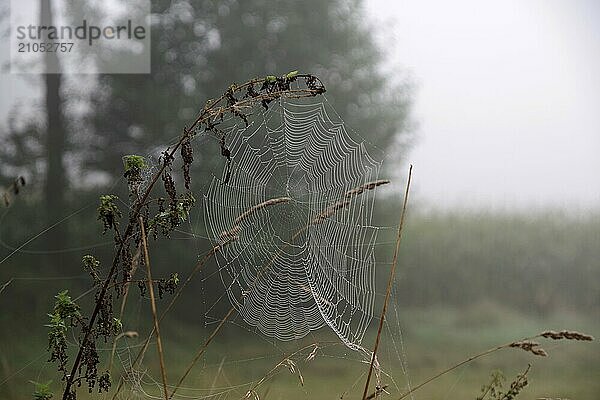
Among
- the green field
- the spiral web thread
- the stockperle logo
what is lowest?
the green field

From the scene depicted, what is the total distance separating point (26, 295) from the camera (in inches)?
84.7

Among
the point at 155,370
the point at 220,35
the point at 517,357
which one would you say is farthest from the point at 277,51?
the point at 517,357

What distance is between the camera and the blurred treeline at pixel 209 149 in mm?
2150

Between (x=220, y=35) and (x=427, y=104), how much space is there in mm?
567

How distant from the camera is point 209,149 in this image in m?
2.15

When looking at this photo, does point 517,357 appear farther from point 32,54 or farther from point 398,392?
point 32,54

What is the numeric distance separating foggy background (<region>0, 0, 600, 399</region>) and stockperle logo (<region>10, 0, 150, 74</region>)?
0.09 ft

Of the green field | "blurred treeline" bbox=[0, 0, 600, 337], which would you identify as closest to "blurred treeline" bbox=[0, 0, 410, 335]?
"blurred treeline" bbox=[0, 0, 600, 337]

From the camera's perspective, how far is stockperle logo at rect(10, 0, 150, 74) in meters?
2.17

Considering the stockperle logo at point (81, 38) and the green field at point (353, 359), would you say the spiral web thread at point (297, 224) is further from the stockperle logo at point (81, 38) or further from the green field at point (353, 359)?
the stockperle logo at point (81, 38)

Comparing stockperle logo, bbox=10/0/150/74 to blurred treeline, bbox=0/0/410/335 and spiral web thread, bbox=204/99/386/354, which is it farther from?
spiral web thread, bbox=204/99/386/354

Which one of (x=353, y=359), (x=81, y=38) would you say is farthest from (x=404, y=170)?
(x=81, y=38)

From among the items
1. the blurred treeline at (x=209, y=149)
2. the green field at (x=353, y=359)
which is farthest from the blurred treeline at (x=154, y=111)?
the green field at (x=353, y=359)

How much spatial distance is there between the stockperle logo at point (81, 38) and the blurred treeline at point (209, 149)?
3cm
